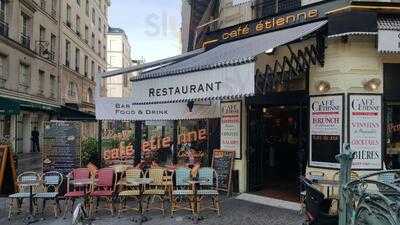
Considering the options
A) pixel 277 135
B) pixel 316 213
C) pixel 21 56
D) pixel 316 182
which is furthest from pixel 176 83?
pixel 21 56

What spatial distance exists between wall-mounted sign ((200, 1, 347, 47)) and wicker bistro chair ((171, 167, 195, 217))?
3.92 metres

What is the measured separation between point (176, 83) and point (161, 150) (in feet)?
21.5

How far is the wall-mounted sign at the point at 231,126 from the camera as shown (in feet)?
39.3

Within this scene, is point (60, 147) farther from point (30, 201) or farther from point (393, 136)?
point (393, 136)

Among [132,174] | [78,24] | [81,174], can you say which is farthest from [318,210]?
[78,24]

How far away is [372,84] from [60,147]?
7.77 m

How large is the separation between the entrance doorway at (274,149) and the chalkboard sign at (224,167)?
60 centimetres

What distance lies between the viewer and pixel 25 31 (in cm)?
2844

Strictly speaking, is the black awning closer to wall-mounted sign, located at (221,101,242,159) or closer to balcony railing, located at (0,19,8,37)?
balcony railing, located at (0,19,8,37)

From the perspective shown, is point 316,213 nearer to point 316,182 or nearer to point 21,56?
point 316,182

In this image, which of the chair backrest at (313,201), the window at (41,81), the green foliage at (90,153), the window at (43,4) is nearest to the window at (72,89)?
the window at (41,81)

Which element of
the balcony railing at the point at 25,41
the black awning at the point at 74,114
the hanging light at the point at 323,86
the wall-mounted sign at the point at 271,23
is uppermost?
the balcony railing at the point at 25,41

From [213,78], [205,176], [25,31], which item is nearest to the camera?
[213,78]

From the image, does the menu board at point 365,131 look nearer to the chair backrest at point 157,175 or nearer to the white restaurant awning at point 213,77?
the white restaurant awning at point 213,77
